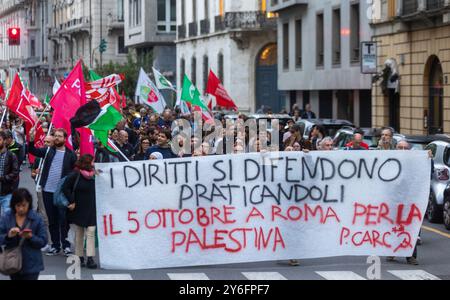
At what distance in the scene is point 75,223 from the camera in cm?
1416

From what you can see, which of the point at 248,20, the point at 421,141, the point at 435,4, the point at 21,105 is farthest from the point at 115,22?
the point at 421,141

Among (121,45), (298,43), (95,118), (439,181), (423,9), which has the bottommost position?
(439,181)

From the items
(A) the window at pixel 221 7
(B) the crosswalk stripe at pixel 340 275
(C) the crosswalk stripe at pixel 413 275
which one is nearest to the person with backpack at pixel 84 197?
(B) the crosswalk stripe at pixel 340 275

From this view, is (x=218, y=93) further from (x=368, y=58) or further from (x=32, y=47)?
(x=32, y=47)

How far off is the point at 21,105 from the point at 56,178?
5346 millimetres

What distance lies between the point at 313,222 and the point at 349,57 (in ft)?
94.5

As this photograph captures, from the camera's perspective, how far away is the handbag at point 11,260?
32.5 feet

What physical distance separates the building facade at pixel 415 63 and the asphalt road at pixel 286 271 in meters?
18.5

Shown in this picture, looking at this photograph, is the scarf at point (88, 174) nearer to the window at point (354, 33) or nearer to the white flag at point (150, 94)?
the white flag at point (150, 94)

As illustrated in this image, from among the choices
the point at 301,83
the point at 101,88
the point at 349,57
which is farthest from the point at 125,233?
the point at 301,83

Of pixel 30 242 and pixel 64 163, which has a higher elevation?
pixel 64 163

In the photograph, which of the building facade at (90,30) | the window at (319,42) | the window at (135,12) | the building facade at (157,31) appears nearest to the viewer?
the window at (319,42)

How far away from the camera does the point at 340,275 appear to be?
44.3 feet

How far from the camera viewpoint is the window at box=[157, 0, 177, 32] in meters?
71.6
